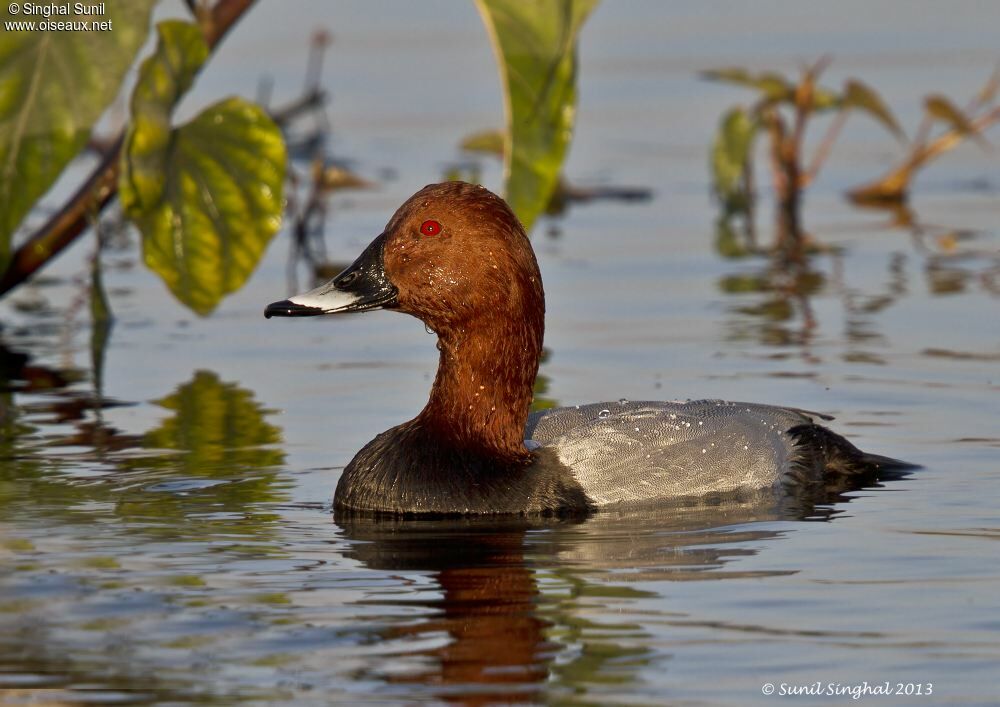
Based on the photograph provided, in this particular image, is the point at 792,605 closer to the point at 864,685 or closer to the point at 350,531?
the point at 864,685

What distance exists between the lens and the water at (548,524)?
5254mm

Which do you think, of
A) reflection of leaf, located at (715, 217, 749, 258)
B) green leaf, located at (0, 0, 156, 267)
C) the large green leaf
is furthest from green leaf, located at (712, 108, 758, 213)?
green leaf, located at (0, 0, 156, 267)

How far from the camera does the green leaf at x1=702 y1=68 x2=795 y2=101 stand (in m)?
12.7

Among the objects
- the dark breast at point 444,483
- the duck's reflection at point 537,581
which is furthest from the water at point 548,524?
the dark breast at point 444,483

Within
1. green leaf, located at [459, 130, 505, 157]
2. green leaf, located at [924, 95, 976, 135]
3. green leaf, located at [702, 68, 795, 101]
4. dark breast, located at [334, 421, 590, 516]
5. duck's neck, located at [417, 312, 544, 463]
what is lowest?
dark breast, located at [334, 421, 590, 516]

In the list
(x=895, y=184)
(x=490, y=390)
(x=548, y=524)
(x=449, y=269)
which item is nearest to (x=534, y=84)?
(x=449, y=269)

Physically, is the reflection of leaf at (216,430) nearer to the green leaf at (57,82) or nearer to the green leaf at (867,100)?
the green leaf at (57,82)

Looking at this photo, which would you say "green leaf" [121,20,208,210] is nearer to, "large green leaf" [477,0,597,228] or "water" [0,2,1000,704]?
"water" [0,2,1000,704]

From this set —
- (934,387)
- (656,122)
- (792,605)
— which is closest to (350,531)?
(792,605)

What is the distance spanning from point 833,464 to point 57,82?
10.7 ft

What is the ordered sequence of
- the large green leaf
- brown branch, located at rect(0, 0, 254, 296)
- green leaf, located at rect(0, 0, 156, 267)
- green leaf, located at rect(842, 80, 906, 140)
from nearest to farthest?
the large green leaf → green leaf, located at rect(0, 0, 156, 267) → brown branch, located at rect(0, 0, 254, 296) → green leaf, located at rect(842, 80, 906, 140)

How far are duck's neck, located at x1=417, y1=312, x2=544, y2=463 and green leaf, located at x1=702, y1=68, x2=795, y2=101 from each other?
18.2 feet

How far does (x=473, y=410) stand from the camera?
7.41 metres

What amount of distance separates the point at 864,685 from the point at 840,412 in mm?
3870
